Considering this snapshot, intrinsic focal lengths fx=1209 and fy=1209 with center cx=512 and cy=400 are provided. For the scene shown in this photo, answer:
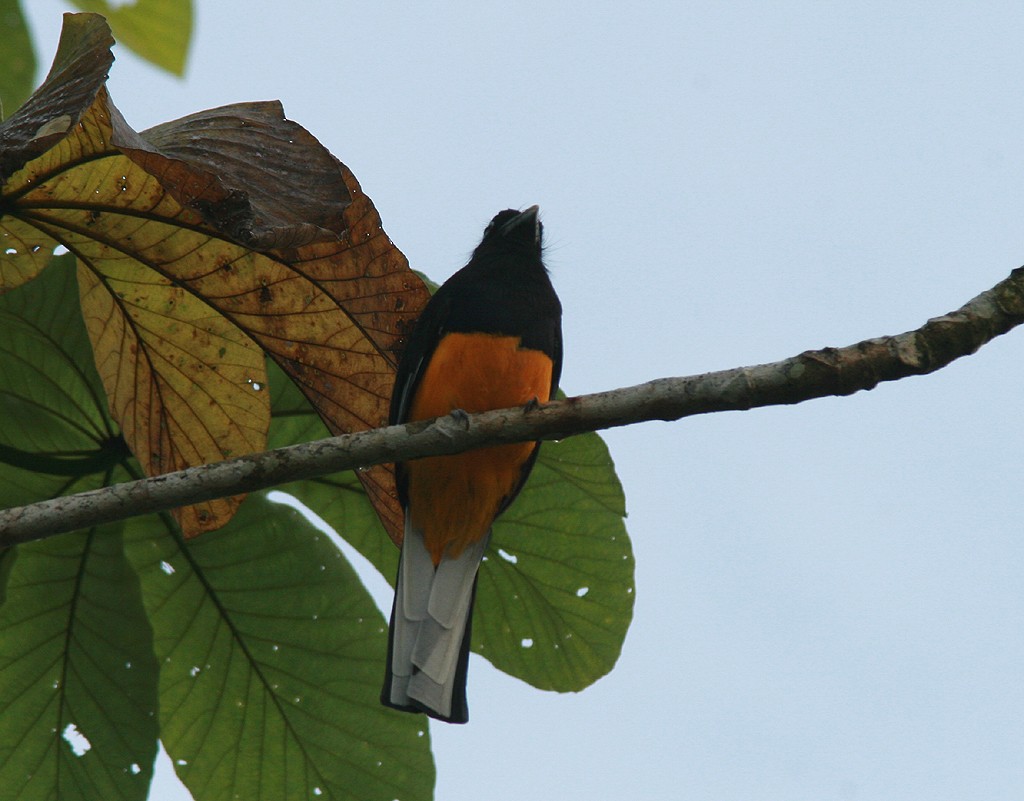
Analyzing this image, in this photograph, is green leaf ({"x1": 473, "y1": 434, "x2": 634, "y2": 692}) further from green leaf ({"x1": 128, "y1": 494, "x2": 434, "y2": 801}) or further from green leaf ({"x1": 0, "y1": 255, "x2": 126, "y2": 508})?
green leaf ({"x1": 0, "y1": 255, "x2": 126, "y2": 508})

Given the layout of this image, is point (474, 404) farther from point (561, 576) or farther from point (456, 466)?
point (561, 576)

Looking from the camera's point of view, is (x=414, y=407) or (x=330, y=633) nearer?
(x=330, y=633)

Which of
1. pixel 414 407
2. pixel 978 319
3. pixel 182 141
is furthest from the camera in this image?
pixel 414 407

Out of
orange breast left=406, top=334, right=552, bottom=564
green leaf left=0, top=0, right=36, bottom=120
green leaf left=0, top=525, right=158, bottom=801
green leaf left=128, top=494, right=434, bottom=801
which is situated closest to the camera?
green leaf left=0, top=525, right=158, bottom=801

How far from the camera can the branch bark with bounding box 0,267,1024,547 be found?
2152mm

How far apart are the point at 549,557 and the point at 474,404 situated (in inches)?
21.0

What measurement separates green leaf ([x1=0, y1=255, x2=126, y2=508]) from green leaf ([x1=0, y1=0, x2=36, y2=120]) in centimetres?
53

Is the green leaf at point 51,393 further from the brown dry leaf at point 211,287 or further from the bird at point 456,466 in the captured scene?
the bird at point 456,466

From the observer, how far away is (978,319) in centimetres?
216

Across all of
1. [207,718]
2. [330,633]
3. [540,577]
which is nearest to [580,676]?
[540,577]

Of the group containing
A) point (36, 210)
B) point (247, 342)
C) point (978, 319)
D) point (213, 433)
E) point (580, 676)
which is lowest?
point (580, 676)

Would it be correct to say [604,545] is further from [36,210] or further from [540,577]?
[36,210]

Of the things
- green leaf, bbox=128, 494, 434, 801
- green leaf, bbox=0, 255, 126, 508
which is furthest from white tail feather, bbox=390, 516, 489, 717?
green leaf, bbox=0, 255, 126, 508

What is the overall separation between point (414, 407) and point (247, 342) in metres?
0.92
